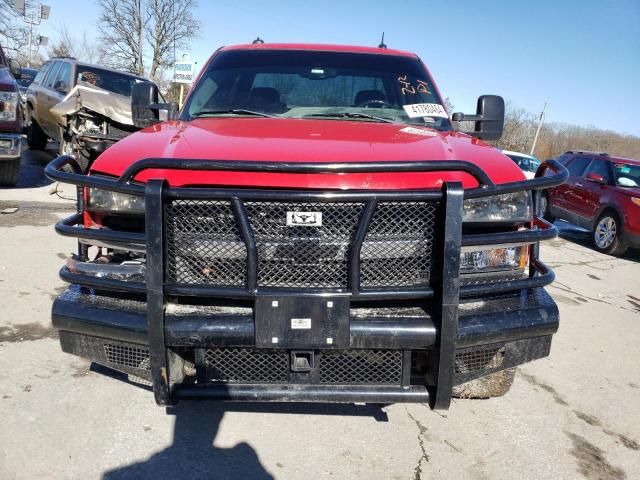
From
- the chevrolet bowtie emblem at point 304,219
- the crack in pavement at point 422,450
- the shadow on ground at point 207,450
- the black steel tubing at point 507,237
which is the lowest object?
the crack in pavement at point 422,450

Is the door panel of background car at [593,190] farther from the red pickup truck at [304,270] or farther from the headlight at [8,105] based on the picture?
the headlight at [8,105]

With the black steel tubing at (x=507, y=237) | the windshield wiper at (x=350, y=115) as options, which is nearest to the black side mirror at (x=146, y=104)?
the windshield wiper at (x=350, y=115)

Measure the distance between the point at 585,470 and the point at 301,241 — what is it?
196cm

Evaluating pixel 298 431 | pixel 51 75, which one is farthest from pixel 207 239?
pixel 51 75

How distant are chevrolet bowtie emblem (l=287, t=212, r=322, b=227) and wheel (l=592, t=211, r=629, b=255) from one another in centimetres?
845

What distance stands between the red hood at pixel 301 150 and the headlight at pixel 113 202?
0.10m

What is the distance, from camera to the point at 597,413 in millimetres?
3338

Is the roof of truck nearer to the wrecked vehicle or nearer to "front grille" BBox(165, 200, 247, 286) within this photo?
"front grille" BBox(165, 200, 247, 286)

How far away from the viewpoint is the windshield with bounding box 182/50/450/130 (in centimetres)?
345

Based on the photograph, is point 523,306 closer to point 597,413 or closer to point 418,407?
point 418,407

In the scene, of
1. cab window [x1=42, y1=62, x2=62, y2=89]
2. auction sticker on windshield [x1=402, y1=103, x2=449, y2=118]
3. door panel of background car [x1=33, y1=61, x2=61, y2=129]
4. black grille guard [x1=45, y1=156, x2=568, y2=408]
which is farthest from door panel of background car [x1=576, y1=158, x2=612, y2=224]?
cab window [x1=42, y1=62, x2=62, y2=89]

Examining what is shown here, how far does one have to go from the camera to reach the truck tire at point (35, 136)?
1234cm

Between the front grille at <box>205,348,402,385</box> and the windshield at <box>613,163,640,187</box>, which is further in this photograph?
the windshield at <box>613,163,640,187</box>

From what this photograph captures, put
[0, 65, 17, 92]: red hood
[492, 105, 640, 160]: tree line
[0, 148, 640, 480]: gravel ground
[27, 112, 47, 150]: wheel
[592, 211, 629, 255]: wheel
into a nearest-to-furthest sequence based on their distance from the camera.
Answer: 1. [0, 148, 640, 480]: gravel ground
2. [0, 65, 17, 92]: red hood
3. [592, 211, 629, 255]: wheel
4. [27, 112, 47, 150]: wheel
5. [492, 105, 640, 160]: tree line
